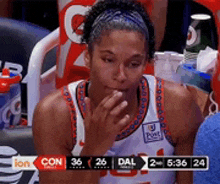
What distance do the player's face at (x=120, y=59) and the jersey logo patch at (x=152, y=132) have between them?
0.09 meters

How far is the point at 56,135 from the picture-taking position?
26.8 inches

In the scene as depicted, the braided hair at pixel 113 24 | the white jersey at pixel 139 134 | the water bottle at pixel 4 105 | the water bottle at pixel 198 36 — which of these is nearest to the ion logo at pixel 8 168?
the water bottle at pixel 4 105

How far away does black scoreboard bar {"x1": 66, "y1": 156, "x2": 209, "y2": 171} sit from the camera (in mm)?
659

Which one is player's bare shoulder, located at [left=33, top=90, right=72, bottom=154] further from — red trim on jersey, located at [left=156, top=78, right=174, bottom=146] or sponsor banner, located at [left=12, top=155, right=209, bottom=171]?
red trim on jersey, located at [left=156, top=78, right=174, bottom=146]

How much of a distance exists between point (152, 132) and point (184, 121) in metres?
0.05

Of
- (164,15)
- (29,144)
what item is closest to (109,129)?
(29,144)

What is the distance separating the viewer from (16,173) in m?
0.84

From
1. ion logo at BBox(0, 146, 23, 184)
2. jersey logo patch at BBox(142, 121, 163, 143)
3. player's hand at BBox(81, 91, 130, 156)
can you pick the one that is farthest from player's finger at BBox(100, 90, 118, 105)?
ion logo at BBox(0, 146, 23, 184)

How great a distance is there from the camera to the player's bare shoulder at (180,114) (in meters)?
0.69

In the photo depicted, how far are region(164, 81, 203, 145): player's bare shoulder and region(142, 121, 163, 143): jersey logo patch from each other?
2cm

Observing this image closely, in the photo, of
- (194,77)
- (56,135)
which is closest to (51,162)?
(56,135)

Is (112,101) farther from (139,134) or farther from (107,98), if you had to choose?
(139,134)

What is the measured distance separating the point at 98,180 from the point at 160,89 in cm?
17

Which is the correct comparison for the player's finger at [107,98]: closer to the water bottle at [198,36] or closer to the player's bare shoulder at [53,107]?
the player's bare shoulder at [53,107]
